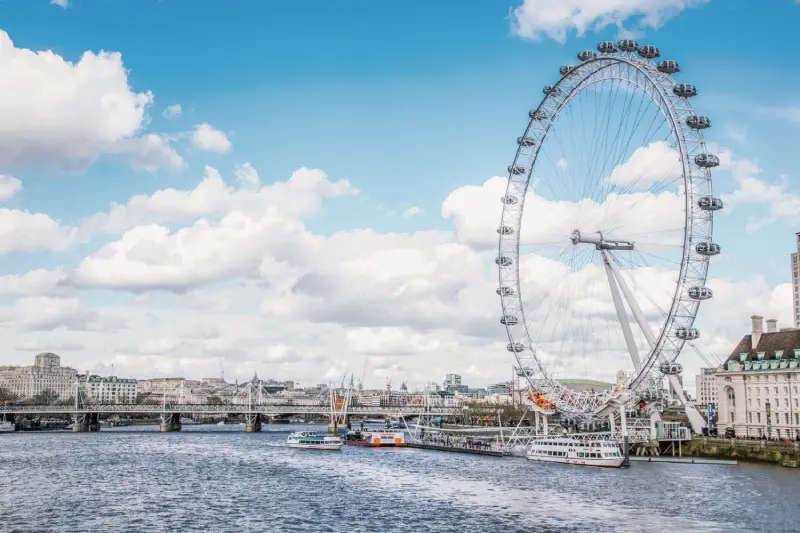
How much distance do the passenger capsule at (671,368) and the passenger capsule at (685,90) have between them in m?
30.3

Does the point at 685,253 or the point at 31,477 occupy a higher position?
the point at 685,253

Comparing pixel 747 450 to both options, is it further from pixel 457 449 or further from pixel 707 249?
pixel 457 449

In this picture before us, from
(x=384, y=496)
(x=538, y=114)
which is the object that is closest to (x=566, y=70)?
(x=538, y=114)

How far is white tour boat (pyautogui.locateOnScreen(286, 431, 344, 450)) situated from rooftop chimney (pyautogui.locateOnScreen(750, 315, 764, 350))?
227 feet

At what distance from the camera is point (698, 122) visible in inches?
3691

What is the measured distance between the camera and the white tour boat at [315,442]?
147625 millimetres

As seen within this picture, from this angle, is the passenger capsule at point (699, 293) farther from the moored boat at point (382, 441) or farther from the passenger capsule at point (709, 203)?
the moored boat at point (382, 441)

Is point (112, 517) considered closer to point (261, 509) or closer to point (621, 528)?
point (261, 509)

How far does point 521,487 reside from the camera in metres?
82.4

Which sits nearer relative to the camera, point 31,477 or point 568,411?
point 31,477

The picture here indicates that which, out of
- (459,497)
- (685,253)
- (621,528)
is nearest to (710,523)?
(621,528)

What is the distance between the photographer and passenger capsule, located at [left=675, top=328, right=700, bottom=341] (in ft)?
314

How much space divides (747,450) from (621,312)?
22157 millimetres

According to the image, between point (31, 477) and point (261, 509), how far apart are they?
36625 millimetres
